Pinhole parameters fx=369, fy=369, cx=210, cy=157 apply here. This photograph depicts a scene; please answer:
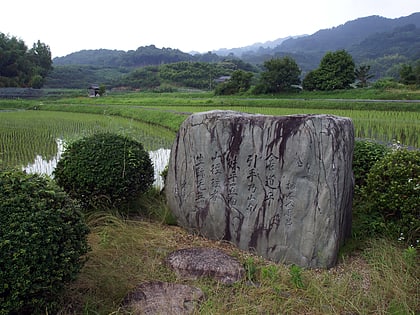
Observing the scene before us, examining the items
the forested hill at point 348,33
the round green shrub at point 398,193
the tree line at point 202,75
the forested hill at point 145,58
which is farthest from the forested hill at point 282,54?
the round green shrub at point 398,193

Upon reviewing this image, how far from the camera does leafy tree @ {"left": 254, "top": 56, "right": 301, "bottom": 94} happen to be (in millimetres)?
23703

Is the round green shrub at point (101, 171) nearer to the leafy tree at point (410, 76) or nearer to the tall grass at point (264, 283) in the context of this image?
the tall grass at point (264, 283)

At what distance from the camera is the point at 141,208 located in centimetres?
490

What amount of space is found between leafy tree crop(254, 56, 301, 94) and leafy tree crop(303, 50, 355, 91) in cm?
148

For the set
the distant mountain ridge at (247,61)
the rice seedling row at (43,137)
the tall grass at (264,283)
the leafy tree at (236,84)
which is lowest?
the tall grass at (264,283)

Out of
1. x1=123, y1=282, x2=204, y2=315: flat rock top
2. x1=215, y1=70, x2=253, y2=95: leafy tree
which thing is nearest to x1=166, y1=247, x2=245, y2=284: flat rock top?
x1=123, y1=282, x2=204, y2=315: flat rock top

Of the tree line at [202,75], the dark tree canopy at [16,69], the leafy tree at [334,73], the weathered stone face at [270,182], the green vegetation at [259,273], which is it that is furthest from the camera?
Result: the dark tree canopy at [16,69]

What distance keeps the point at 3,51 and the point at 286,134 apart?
34.9 metres

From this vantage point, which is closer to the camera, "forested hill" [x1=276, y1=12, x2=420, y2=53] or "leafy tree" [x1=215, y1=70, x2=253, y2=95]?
"leafy tree" [x1=215, y1=70, x2=253, y2=95]

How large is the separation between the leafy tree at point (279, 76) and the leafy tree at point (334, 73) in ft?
4.85

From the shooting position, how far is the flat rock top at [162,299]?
263 cm

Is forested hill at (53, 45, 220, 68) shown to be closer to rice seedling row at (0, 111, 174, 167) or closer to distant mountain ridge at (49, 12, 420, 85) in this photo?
distant mountain ridge at (49, 12, 420, 85)

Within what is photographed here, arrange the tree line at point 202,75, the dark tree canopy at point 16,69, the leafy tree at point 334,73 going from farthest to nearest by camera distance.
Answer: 1. the dark tree canopy at point 16,69
2. the tree line at point 202,75
3. the leafy tree at point 334,73

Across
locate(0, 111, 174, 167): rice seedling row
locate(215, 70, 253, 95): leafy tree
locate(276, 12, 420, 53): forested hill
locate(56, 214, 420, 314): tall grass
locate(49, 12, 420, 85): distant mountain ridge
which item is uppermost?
locate(276, 12, 420, 53): forested hill
